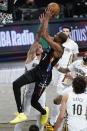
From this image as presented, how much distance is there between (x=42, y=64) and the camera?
995 cm

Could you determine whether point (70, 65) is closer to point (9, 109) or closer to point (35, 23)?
point (9, 109)

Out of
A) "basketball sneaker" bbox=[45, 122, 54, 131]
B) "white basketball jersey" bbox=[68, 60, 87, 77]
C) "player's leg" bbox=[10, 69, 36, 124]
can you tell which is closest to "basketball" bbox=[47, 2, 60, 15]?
"player's leg" bbox=[10, 69, 36, 124]

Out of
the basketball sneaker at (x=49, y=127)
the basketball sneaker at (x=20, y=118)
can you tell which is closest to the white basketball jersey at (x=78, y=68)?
the basketball sneaker at (x=49, y=127)

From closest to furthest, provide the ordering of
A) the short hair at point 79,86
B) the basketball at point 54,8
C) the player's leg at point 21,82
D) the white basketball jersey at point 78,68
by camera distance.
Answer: the short hair at point 79,86, the basketball at point 54,8, the player's leg at point 21,82, the white basketball jersey at point 78,68

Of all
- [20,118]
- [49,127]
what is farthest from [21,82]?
[49,127]

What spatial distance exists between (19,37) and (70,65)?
174 inches

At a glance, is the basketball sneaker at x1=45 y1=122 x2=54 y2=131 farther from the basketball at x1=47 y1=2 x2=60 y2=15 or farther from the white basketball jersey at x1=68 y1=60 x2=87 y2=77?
the basketball at x1=47 y1=2 x2=60 y2=15

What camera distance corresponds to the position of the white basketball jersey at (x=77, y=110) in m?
8.48

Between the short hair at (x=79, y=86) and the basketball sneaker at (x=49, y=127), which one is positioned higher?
the short hair at (x=79, y=86)

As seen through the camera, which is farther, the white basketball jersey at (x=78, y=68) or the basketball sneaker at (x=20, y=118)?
the white basketball jersey at (x=78, y=68)

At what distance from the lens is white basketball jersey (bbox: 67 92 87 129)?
8.48m

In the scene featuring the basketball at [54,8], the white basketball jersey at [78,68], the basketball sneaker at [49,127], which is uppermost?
the basketball at [54,8]

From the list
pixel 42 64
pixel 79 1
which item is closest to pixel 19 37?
pixel 79 1

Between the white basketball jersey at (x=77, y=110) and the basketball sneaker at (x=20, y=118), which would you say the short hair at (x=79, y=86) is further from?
the basketball sneaker at (x=20, y=118)
